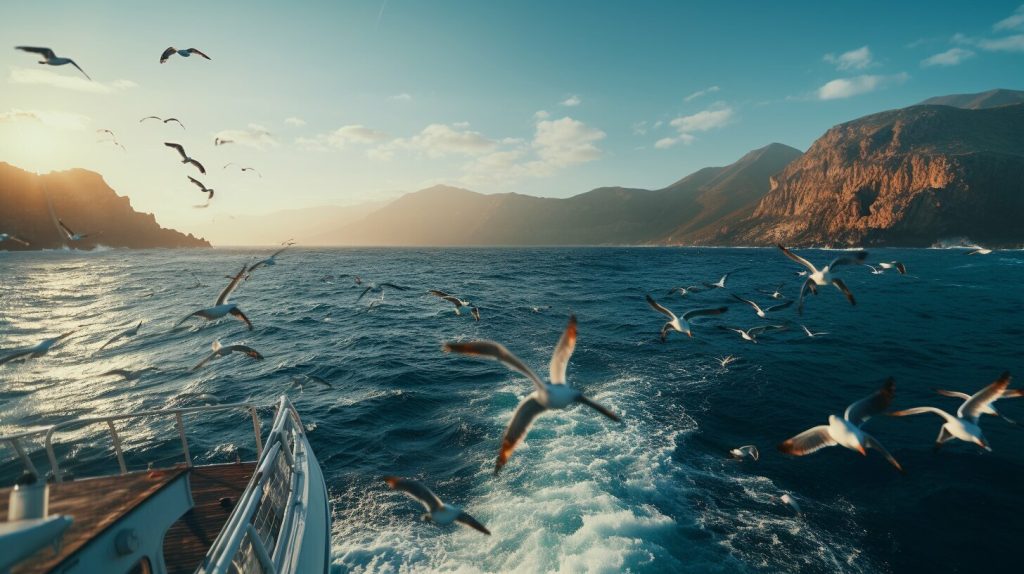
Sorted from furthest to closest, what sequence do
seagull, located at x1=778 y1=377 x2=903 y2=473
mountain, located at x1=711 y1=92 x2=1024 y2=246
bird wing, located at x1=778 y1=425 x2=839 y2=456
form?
mountain, located at x1=711 y1=92 x2=1024 y2=246 < bird wing, located at x1=778 y1=425 x2=839 y2=456 < seagull, located at x1=778 y1=377 x2=903 y2=473

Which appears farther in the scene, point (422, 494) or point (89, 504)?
point (422, 494)

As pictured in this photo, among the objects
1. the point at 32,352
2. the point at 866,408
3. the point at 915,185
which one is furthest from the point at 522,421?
the point at 915,185

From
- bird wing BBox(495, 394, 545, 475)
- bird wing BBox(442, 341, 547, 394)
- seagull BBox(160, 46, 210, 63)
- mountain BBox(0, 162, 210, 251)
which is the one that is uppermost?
mountain BBox(0, 162, 210, 251)

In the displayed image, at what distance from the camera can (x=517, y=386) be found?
1802cm

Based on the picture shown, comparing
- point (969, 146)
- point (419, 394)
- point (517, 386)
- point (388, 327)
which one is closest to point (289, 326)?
point (388, 327)

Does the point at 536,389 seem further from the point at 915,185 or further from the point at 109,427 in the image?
the point at 915,185

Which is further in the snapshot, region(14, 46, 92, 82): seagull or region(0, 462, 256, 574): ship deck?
region(14, 46, 92, 82): seagull

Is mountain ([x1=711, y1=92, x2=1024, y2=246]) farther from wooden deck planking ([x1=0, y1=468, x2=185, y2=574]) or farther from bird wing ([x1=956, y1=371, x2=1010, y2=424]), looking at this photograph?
wooden deck planking ([x1=0, y1=468, x2=185, y2=574])

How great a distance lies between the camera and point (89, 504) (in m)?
4.37

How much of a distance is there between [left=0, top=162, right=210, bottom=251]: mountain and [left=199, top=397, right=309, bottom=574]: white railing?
524ft

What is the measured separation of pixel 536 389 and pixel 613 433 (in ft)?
34.8

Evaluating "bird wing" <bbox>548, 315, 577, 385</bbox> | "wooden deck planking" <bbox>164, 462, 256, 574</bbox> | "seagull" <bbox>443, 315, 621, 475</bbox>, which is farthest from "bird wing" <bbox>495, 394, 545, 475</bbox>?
"wooden deck planking" <bbox>164, 462, 256, 574</bbox>

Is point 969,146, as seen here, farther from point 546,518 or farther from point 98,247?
point 98,247

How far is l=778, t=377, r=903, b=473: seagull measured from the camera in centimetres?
722
